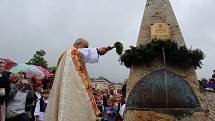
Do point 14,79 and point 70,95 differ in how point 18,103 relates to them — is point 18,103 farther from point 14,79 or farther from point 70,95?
point 70,95

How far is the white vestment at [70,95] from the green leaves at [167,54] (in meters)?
2.54

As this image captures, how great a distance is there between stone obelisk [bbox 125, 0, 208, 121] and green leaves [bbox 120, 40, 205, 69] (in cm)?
12

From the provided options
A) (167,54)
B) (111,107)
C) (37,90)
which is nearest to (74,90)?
(167,54)

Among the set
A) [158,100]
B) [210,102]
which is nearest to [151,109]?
[158,100]

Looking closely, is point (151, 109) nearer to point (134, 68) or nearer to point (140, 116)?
point (140, 116)

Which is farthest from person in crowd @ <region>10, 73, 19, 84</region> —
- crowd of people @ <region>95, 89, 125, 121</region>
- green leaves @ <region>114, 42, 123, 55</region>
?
crowd of people @ <region>95, 89, 125, 121</region>

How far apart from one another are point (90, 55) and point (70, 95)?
0.66m

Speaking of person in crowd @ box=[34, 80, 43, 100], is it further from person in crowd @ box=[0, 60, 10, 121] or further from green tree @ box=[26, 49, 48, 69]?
green tree @ box=[26, 49, 48, 69]

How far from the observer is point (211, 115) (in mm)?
10234

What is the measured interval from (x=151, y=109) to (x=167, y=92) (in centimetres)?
46

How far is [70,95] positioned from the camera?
5.45 meters

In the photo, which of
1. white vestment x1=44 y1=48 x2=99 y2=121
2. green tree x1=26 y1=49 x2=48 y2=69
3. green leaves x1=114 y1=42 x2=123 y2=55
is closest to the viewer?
white vestment x1=44 y1=48 x2=99 y2=121

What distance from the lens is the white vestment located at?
17.6 ft

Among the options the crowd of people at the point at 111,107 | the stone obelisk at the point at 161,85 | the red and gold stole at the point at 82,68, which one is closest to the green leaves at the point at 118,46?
the red and gold stole at the point at 82,68
